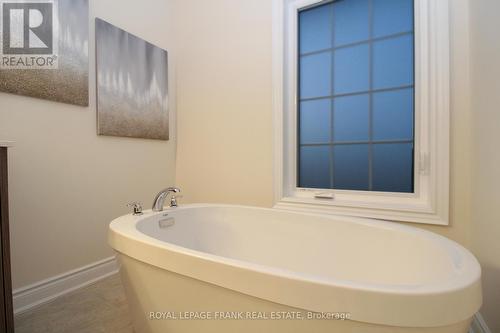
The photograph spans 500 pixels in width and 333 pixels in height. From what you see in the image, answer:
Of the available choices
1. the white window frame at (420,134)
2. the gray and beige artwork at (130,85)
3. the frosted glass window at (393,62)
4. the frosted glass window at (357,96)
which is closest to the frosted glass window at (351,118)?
the frosted glass window at (357,96)

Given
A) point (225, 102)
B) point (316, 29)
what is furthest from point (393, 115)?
point (225, 102)

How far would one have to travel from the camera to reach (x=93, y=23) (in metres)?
1.63

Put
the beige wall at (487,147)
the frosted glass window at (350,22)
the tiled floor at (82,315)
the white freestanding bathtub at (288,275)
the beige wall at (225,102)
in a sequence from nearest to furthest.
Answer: the white freestanding bathtub at (288,275) → the beige wall at (487,147) → the tiled floor at (82,315) → the frosted glass window at (350,22) → the beige wall at (225,102)

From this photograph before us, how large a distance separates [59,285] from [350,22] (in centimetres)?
260

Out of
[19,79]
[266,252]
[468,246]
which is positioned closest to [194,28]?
[19,79]

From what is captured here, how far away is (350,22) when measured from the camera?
1656 millimetres

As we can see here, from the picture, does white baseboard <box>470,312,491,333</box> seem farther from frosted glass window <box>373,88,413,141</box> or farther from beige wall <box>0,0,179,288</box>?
beige wall <box>0,0,179,288</box>

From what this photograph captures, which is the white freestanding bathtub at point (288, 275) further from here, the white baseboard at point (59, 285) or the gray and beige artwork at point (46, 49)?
the gray and beige artwork at point (46, 49)

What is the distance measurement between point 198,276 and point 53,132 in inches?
54.4

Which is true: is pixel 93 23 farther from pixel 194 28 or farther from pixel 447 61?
pixel 447 61

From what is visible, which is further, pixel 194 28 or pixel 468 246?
pixel 194 28

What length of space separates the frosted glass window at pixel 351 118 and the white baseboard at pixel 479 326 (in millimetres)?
1062

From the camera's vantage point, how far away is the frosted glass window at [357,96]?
59.2 inches

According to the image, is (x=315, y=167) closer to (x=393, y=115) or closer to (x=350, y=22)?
(x=393, y=115)
